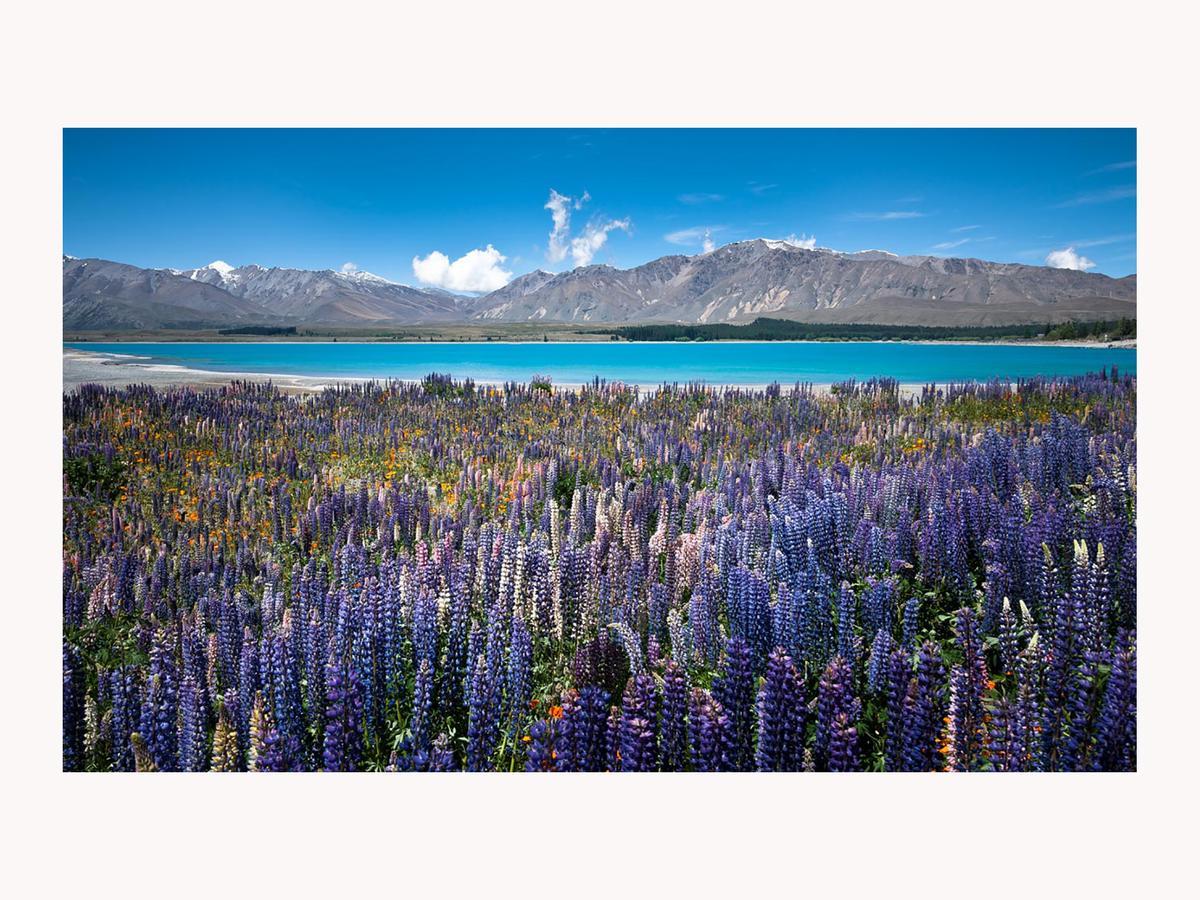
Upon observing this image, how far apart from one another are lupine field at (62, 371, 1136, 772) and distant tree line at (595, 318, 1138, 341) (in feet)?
3.36

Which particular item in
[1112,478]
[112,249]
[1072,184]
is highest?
[1072,184]

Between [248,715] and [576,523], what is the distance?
124 inches

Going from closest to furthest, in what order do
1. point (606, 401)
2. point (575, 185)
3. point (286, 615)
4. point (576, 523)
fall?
point (286, 615) < point (576, 523) < point (575, 185) < point (606, 401)

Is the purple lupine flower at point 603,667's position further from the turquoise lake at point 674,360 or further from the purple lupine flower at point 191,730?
the turquoise lake at point 674,360

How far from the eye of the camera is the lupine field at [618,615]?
338cm

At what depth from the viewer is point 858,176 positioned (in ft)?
22.9

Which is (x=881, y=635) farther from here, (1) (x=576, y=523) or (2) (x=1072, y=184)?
(2) (x=1072, y=184)

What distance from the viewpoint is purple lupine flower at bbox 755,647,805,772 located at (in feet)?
10.5

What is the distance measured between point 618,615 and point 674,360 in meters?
27.4

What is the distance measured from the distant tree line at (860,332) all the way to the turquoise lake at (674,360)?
264 millimetres

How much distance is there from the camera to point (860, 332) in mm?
20969

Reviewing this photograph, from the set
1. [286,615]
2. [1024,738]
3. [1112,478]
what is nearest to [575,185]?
[286,615]

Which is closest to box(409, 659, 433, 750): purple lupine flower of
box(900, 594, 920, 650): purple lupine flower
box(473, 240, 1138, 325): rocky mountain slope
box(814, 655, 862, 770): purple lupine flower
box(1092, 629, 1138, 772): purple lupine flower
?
box(814, 655, 862, 770): purple lupine flower

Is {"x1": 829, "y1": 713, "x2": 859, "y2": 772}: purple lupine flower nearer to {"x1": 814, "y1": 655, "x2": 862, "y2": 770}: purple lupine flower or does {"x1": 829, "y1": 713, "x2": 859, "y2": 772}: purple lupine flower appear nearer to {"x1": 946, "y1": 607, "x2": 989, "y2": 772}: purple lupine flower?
{"x1": 814, "y1": 655, "x2": 862, "y2": 770}: purple lupine flower
